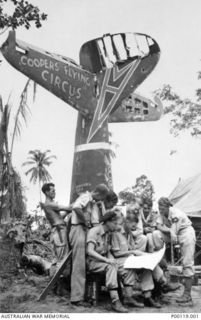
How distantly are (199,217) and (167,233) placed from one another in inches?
179

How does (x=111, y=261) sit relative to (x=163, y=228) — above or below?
below

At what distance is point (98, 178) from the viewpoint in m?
6.95

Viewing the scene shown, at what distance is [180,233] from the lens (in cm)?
555

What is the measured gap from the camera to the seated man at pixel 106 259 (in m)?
4.88

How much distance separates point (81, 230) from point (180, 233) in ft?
4.10

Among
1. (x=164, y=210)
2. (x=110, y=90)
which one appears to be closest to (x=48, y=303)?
(x=164, y=210)

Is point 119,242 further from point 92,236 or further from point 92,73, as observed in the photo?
point 92,73

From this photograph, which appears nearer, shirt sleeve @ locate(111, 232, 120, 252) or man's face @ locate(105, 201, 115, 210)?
man's face @ locate(105, 201, 115, 210)

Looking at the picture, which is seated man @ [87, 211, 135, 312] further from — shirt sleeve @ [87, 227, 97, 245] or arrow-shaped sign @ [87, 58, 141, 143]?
arrow-shaped sign @ [87, 58, 141, 143]

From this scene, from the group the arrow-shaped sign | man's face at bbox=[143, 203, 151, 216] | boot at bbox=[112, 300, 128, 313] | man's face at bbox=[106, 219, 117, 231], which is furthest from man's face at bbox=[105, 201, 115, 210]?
the arrow-shaped sign

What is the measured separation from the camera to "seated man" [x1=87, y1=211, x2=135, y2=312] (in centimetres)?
488

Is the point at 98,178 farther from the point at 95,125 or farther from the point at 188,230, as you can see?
the point at 188,230

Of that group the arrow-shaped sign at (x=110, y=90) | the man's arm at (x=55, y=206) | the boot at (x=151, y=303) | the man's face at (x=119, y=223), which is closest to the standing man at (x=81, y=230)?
the man's face at (x=119, y=223)

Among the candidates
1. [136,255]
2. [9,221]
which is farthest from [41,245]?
[136,255]
